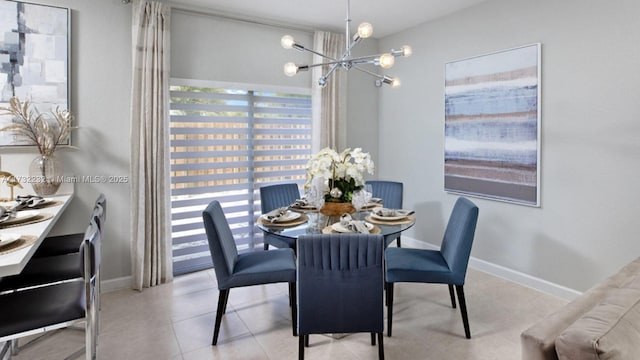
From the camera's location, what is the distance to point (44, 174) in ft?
9.72

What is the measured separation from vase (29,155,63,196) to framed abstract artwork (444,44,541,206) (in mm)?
3775

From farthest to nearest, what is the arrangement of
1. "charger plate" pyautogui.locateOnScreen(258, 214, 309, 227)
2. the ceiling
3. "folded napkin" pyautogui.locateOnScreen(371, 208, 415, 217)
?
1. the ceiling
2. "folded napkin" pyautogui.locateOnScreen(371, 208, 415, 217)
3. "charger plate" pyautogui.locateOnScreen(258, 214, 309, 227)

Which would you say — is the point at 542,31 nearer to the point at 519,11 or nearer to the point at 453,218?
the point at 519,11

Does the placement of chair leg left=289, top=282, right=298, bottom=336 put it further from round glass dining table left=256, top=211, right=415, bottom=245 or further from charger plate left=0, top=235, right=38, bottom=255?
charger plate left=0, top=235, right=38, bottom=255

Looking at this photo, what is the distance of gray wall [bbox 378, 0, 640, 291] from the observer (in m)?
2.71

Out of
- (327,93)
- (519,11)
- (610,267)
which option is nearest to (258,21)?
(327,93)

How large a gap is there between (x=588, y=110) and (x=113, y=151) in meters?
4.09

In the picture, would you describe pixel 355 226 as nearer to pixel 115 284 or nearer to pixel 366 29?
pixel 366 29

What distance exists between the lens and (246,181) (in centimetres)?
412

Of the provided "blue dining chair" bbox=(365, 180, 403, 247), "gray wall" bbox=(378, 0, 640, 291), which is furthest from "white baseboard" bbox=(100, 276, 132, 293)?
"gray wall" bbox=(378, 0, 640, 291)

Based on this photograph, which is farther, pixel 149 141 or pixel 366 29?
pixel 149 141

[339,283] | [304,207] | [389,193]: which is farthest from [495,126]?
[339,283]

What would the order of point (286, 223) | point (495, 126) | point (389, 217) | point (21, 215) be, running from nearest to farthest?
point (21, 215) → point (286, 223) → point (389, 217) → point (495, 126)

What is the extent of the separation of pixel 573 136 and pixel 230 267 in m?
2.92
